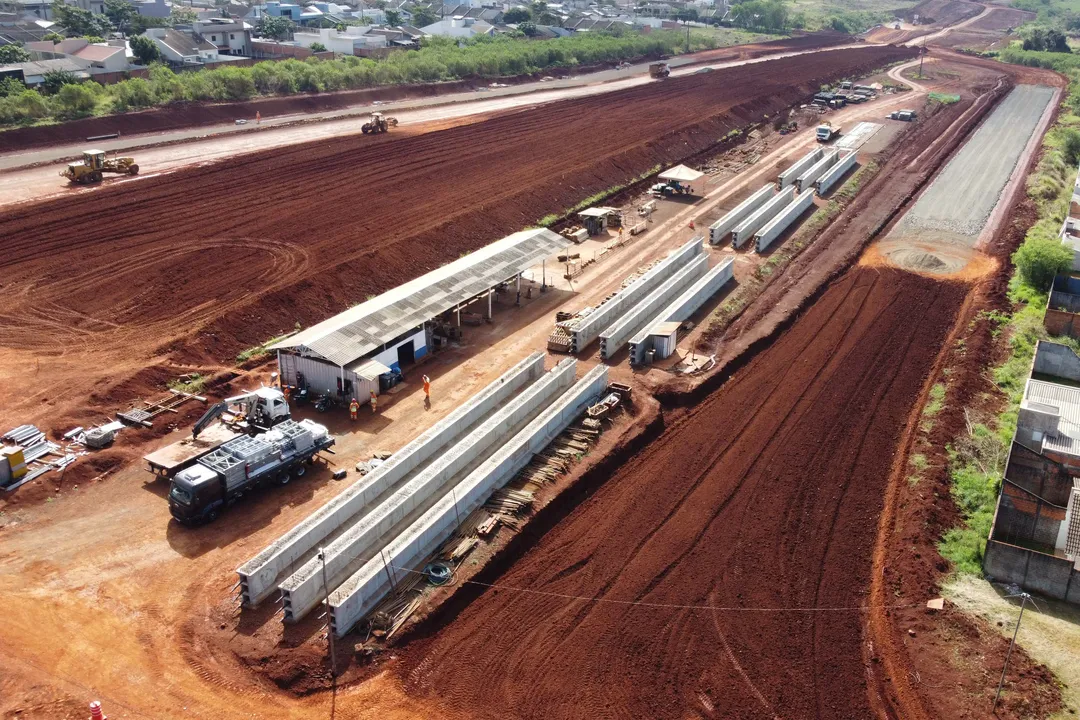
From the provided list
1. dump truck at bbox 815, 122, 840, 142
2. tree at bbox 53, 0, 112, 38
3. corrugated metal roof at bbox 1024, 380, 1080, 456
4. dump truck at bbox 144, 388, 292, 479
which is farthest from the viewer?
tree at bbox 53, 0, 112, 38

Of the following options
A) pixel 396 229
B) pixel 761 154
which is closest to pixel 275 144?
pixel 396 229

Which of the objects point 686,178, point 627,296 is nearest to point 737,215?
point 686,178

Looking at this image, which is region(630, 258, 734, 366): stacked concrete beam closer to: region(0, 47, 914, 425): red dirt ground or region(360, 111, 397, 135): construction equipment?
region(0, 47, 914, 425): red dirt ground

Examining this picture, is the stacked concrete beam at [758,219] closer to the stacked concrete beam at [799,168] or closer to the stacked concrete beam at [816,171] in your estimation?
the stacked concrete beam at [816,171]

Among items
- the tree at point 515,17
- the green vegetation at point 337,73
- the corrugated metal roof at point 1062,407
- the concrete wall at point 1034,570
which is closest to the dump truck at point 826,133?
the green vegetation at point 337,73

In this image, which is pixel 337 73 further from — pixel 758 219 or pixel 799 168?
pixel 758 219

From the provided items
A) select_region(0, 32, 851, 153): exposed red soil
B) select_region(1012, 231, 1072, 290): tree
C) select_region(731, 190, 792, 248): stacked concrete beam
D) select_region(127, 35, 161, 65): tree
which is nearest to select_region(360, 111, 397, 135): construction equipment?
select_region(0, 32, 851, 153): exposed red soil
